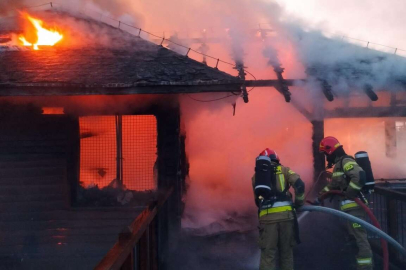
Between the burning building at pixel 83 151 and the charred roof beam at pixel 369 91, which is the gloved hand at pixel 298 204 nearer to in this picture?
the burning building at pixel 83 151

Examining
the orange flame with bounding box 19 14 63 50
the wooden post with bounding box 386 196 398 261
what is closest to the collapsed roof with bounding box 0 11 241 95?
the orange flame with bounding box 19 14 63 50

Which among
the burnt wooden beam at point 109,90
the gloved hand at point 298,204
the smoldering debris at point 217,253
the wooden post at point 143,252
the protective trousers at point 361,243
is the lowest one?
the smoldering debris at point 217,253

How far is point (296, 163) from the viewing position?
32.0ft

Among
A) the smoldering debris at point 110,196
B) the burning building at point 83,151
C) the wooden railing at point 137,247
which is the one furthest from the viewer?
the smoldering debris at point 110,196

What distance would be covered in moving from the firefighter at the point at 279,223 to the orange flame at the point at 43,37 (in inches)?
192

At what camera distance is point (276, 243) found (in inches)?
180

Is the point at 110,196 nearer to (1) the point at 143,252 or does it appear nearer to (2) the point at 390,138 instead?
(1) the point at 143,252

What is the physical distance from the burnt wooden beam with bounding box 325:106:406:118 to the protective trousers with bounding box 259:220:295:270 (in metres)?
4.88

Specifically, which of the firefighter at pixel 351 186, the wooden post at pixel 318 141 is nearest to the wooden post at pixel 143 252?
the firefighter at pixel 351 186

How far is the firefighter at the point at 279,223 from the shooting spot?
14.9 feet

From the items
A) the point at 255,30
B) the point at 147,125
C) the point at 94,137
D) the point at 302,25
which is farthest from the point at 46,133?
the point at 302,25

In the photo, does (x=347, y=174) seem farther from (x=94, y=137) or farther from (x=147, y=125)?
(x=94, y=137)

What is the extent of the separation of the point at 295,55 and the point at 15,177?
22.4 feet

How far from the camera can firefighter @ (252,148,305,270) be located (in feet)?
14.9
